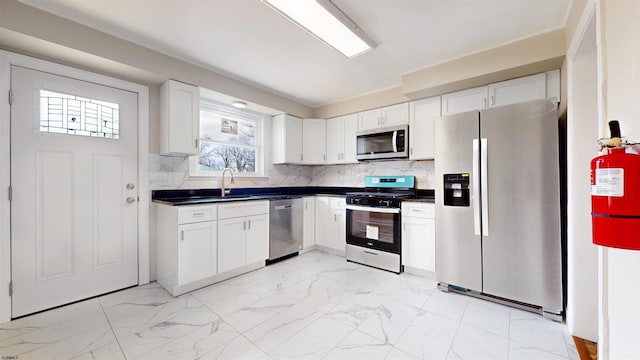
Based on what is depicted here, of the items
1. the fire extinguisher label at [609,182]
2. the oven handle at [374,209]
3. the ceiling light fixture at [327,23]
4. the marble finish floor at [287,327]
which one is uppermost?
the ceiling light fixture at [327,23]

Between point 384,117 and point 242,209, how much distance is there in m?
2.33

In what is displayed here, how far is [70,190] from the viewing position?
7.54 ft

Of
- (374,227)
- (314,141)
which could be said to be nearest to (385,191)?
(374,227)

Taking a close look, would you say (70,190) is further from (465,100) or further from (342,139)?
(465,100)

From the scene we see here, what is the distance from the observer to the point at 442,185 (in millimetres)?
2541

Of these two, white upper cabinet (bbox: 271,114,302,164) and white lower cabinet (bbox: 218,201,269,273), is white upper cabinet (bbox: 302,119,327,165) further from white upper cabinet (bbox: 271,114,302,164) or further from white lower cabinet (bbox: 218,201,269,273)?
white lower cabinet (bbox: 218,201,269,273)

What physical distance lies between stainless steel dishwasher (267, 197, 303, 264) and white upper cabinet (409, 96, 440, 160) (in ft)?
5.86

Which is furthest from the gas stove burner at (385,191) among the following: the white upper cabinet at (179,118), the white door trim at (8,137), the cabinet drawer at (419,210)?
the white door trim at (8,137)

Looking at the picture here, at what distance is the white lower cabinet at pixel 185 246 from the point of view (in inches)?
95.7

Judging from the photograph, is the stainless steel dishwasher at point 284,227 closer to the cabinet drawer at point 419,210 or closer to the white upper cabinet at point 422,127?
the cabinet drawer at point 419,210

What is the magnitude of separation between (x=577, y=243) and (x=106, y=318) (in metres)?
3.67

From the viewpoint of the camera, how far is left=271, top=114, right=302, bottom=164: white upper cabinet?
13.0 feet

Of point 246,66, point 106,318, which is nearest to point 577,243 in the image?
point 246,66

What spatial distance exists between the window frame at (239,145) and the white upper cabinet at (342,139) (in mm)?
1105
